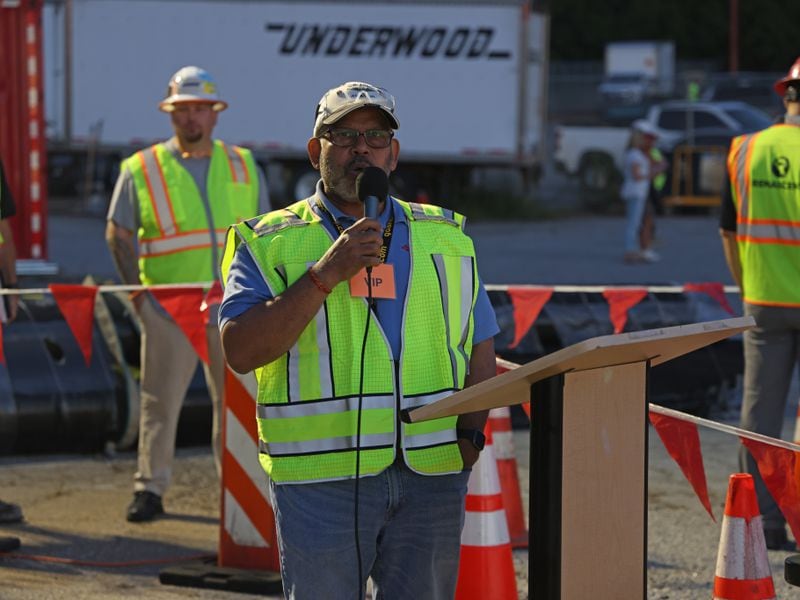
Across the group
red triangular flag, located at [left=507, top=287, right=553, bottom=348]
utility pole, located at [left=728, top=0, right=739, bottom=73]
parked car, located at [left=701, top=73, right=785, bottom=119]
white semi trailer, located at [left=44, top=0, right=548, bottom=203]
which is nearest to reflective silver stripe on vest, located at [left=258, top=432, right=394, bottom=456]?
red triangular flag, located at [left=507, top=287, right=553, bottom=348]

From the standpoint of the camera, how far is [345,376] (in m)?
3.73

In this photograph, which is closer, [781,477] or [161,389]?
[781,477]

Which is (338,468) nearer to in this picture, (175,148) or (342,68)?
(175,148)

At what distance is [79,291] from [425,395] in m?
4.35

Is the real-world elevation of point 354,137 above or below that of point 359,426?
above

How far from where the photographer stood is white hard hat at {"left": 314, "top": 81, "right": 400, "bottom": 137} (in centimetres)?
375

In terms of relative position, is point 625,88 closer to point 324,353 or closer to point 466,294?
point 466,294

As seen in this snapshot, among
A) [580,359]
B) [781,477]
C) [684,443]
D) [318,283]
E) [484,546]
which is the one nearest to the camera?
[580,359]

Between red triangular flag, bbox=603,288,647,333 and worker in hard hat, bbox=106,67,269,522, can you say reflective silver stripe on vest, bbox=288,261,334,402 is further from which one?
red triangular flag, bbox=603,288,647,333

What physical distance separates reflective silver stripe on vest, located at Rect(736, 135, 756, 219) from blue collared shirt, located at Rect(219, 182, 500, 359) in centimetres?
320

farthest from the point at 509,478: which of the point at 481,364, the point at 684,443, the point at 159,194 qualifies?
the point at 481,364

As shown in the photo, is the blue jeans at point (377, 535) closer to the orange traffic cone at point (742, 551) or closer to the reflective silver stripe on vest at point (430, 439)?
the reflective silver stripe on vest at point (430, 439)

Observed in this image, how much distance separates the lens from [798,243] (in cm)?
666

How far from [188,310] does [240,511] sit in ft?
3.83
